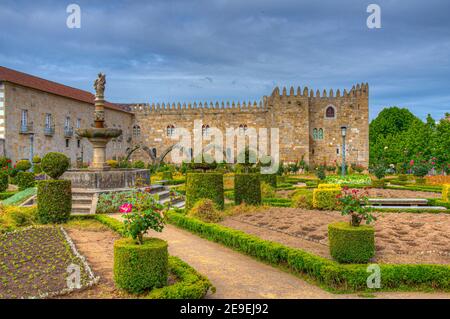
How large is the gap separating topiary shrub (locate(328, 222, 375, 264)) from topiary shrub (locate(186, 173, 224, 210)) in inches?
217

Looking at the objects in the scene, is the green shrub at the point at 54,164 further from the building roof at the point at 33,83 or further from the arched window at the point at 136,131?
the arched window at the point at 136,131

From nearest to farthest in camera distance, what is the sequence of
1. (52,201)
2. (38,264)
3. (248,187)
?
1. (38,264)
2. (52,201)
3. (248,187)

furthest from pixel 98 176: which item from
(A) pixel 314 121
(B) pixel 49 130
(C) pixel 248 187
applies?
(A) pixel 314 121

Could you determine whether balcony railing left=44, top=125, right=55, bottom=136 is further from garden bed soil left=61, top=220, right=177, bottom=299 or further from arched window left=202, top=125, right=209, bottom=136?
garden bed soil left=61, top=220, right=177, bottom=299

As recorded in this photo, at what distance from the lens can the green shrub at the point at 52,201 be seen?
9.55m

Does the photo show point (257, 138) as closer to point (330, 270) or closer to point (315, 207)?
point (315, 207)

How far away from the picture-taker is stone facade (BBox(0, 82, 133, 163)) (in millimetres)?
21859

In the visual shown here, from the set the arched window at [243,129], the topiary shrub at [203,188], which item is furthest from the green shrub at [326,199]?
the arched window at [243,129]

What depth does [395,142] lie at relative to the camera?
128ft

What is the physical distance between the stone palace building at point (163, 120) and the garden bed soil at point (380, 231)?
17349 mm

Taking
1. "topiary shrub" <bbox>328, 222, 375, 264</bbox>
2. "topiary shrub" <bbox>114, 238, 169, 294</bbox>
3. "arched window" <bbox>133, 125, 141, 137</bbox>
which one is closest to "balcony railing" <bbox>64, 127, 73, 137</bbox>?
"arched window" <bbox>133, 125, 141, 137</bbox>

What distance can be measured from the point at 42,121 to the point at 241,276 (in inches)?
883

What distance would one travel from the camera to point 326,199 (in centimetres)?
1155

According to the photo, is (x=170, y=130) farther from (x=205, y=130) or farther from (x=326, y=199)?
(x=326, y=199)
